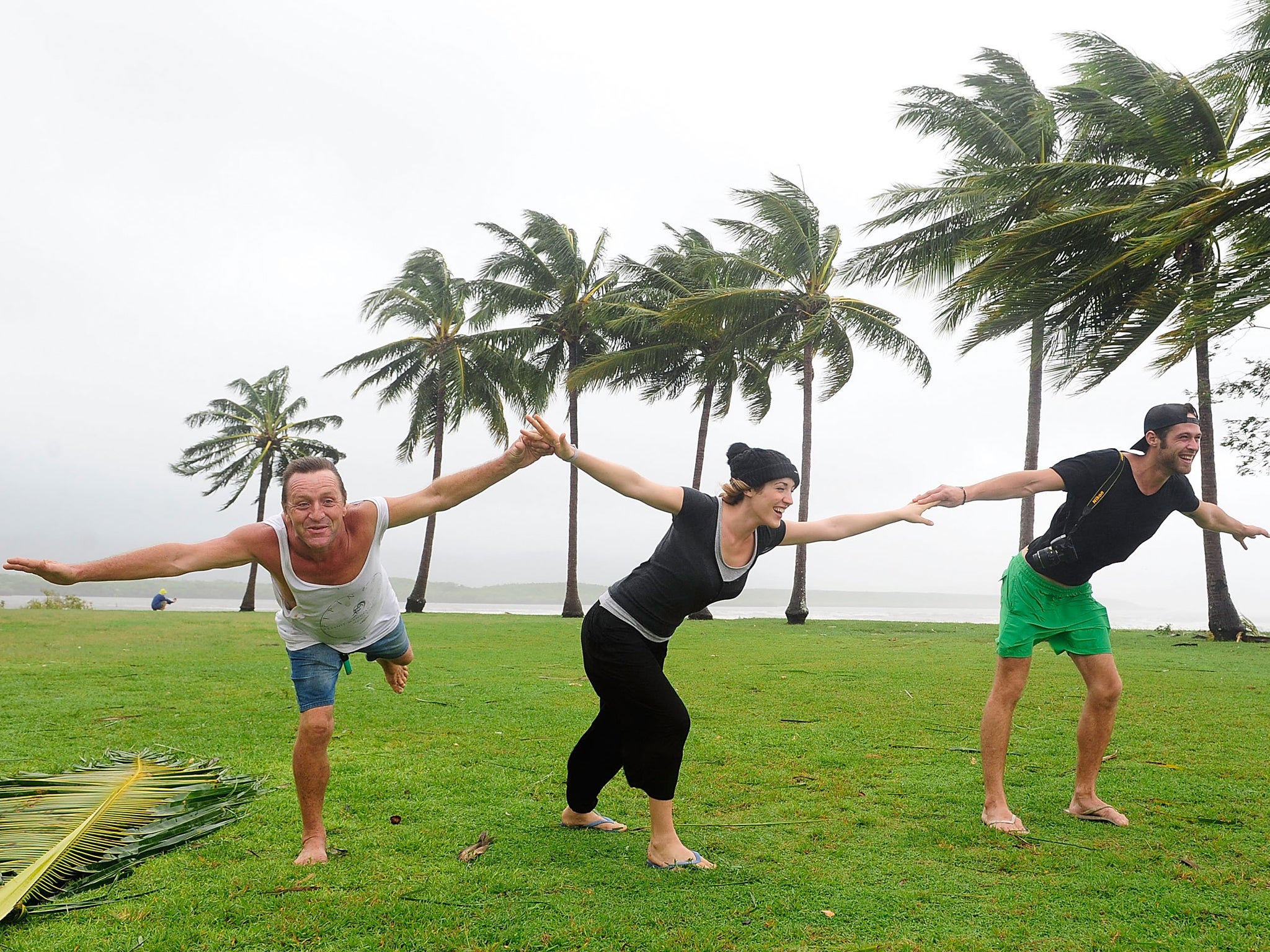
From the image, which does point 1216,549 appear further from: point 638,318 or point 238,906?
point 238,906

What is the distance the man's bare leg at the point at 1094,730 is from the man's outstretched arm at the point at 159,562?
4.20 meters

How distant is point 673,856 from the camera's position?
364cm

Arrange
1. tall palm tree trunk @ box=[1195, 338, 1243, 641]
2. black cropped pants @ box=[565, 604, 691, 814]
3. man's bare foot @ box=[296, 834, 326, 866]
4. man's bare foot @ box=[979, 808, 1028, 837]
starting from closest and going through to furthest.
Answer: man's bare foot @ box=[296, 834, 326, 866] < black cropped pants @ box=[565, 604, 691, 814] < man's bare foot @ box=[979, 808, 1028, 837] < tall palm tree trunk @ box=[1195, 338, 1243, 641]

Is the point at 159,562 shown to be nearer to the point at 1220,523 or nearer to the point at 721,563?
the point at 721,563

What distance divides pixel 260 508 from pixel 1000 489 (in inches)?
1313

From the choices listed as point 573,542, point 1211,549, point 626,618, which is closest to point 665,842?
point 626,618

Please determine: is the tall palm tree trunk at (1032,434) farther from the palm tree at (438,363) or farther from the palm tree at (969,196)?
the palm tree at (438,363)

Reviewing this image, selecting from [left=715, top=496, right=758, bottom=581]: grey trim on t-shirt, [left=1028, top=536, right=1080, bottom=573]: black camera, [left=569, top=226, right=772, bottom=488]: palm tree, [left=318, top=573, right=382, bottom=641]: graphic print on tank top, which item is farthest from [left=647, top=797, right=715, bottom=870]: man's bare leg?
[left=569, top=226, right=772, bottom=488]: palm tree

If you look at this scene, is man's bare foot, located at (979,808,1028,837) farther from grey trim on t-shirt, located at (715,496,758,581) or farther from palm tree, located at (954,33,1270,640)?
palm tree, located at (954,33,1270,640)

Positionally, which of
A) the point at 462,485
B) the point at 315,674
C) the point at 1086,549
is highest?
the point at 462,485

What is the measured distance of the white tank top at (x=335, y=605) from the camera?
3.73 m

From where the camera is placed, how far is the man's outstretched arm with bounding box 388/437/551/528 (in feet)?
12.8

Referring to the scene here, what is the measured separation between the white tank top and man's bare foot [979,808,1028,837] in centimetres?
325

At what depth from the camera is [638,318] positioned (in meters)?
26.4
